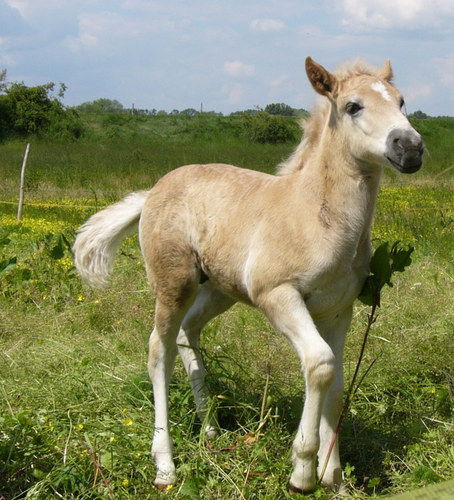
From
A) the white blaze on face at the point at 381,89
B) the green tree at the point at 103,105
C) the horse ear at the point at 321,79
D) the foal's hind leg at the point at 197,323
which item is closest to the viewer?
the white blaze on face at the point at 381,89

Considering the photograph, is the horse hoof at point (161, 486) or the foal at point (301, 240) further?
the horse hoof at point (161, 486)

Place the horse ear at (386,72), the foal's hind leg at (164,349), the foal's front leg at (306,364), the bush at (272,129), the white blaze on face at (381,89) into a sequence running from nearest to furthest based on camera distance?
the foal's front leg at (306,364) < the white blaze on face at (381,89) < the horse ear at (386,72) < the foal's hind leg at (164,349) < the bush at (272,129)

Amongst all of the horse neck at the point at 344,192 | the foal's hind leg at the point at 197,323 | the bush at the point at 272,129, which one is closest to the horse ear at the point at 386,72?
the horse neck at the point at 344,192

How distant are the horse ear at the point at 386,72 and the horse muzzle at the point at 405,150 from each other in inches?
24.8

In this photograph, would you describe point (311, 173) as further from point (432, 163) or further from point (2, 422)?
point (432, 163)

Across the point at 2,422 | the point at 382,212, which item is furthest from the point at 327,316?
the point at 382,212

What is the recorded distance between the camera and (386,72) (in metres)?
3.61

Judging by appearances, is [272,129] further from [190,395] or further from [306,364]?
[306,364]

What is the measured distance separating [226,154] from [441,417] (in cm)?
2194

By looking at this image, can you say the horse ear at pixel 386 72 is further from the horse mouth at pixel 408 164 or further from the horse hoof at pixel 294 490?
the horse hoof at pixel 294 490

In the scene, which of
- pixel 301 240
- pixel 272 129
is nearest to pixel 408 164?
pixel 301 240

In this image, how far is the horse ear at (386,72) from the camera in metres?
3.57

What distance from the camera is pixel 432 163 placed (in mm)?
21062

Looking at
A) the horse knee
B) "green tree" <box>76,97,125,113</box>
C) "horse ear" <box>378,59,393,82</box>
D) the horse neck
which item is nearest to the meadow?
the horse knee
